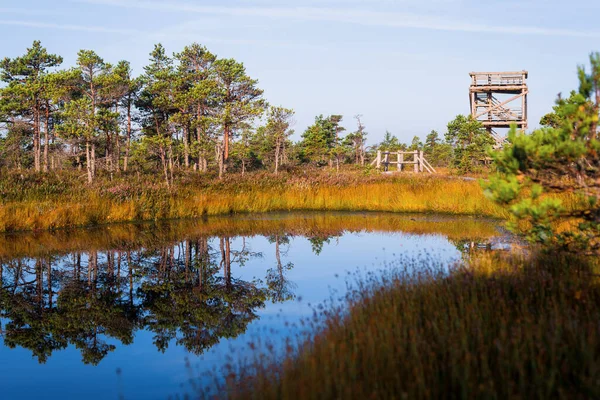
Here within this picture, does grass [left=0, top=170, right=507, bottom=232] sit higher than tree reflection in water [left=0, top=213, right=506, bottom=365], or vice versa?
grass [left=0, top=170, right=507, bottom=232]

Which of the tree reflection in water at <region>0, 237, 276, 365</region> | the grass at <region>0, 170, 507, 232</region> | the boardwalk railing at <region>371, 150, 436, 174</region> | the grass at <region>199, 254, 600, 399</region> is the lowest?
the tree reflection in water at <region>0, 237, 276, 365</region>

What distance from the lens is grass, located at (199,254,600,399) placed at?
3.69m

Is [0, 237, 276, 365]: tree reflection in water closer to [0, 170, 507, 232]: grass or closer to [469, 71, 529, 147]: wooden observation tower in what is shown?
[0, 170, 507, 232]: grass

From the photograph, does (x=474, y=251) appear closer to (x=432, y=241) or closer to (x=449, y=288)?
(x=432, y=241)

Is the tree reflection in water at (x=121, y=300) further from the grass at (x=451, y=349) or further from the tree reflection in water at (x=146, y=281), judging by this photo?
the grass at (x=451, y=349)

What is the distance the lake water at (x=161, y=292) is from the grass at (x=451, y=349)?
116 cm

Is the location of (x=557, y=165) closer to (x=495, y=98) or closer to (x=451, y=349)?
(x=451, y=349)

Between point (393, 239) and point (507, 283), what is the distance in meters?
6.96

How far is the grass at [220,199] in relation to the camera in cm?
1509

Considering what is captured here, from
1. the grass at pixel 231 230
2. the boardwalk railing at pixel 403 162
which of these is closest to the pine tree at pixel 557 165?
the grass at pixel 231 230

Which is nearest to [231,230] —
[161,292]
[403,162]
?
[161,292]

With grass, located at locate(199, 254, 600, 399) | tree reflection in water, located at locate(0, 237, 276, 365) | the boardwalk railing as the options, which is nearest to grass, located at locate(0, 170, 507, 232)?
tree reflection in water, located at locate(0, 237, 276, 365)

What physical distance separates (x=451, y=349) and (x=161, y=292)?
19.4ft

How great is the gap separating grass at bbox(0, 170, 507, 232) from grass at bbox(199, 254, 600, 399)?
10.4m
